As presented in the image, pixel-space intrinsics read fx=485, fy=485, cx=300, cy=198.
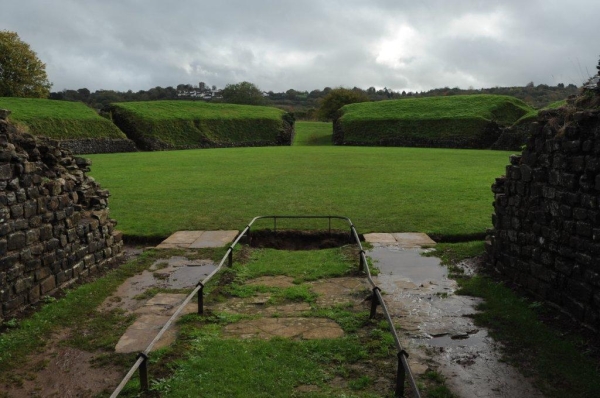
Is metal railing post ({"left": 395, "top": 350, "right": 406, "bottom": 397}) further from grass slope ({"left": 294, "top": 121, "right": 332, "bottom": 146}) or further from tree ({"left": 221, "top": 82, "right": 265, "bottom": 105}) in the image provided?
tree ({"left": 221, "top": 82, "right": 265, "bottom": 105})

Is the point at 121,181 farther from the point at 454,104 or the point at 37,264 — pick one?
the point at 454,104

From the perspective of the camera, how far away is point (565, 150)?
6742 millimetres

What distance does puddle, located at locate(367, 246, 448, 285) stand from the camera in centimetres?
858

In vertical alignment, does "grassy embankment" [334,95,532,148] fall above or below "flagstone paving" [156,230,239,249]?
above

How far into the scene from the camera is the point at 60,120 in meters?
41.5

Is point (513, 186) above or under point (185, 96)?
under

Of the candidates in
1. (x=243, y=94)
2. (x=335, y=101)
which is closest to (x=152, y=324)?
(x=335, y=101)

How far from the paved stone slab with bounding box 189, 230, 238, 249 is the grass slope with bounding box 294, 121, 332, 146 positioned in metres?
39.4

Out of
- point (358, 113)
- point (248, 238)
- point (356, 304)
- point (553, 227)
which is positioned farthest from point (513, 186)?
point (358, 113)

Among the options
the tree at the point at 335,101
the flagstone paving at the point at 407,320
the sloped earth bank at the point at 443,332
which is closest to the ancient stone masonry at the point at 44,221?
the flagstone paving at the point at 407,320

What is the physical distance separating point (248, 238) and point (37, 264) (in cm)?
471

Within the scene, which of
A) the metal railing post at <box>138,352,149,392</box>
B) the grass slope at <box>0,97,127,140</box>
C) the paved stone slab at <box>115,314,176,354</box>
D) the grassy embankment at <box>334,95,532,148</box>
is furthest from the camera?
the grassy embankment at <box>334,95,532,148</box>

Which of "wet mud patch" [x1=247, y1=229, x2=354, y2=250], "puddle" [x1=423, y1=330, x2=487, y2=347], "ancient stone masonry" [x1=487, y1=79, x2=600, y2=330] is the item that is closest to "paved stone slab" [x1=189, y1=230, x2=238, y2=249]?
"wet mud patch" [x1=247, y1=229, x2=354, y2=250]

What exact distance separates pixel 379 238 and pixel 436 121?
4024cm
